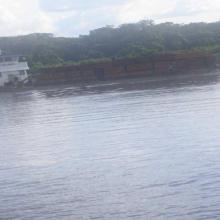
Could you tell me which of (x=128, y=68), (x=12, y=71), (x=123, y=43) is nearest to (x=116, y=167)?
(x=128, y=68)

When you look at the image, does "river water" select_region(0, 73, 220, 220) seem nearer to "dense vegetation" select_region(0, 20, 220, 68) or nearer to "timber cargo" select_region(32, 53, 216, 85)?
"timber cargo" select_region(32, 53, 216, 85)

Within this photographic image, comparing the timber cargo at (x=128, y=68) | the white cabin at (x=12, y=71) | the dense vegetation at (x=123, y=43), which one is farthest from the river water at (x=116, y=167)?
the dense vegetation at (x=123, y=43)

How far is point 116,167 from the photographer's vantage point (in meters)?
11.6

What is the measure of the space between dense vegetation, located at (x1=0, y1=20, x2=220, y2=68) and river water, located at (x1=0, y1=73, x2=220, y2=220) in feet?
166

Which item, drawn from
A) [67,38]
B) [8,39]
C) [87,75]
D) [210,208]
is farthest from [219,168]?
[8,39]

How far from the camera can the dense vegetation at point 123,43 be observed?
74.9m

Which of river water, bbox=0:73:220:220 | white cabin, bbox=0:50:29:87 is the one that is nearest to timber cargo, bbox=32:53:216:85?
white cabin, bbox=0:50:29:87

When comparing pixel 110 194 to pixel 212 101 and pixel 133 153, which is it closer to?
pixel 133 153

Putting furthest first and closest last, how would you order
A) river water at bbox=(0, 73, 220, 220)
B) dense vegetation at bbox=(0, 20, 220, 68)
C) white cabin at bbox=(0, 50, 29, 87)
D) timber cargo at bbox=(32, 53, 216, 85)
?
dense vegetation at bbox=(0, 20, 220, 68) → white cabin at bbox=(0, 50, 29, 87) → timber cargo at bbox=(32, 53, 216, 85) → river water at bbox=(0, 73, 220, 220)

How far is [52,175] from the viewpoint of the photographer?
446 inches

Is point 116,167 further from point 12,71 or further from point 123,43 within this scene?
point 123,43

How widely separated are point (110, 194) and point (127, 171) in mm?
1679

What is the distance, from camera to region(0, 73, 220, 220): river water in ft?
28.4

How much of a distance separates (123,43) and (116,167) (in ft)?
224
